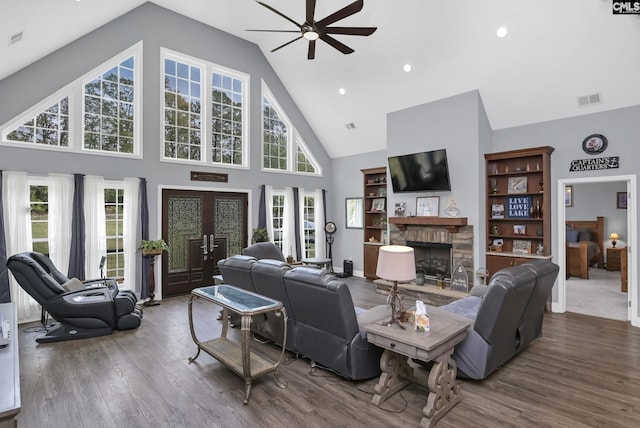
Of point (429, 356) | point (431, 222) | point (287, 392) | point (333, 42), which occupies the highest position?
point (333, 42)

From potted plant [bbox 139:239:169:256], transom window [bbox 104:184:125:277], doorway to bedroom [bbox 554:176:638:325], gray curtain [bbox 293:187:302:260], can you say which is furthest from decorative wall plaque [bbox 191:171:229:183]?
doorway to bedroom [bbox 554:176:638:325]

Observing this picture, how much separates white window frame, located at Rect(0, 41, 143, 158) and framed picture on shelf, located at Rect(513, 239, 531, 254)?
7.06 m

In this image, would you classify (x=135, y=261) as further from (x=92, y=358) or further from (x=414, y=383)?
(x=414, y=383)

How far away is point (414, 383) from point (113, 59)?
6.94 meters

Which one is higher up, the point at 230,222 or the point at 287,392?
the point at 230,222

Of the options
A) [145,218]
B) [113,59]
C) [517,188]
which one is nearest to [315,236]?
[145,218]

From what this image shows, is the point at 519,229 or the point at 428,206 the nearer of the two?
the point at 519,229

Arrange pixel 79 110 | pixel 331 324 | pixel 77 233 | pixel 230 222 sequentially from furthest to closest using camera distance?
1. pixel 230 222
2. pixel 79 110
3. pixel 77 233
4. pixel 331 324

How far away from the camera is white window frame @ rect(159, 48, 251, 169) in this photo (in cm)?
658

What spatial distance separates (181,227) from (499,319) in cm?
583

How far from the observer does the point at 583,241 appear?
8.78 metres

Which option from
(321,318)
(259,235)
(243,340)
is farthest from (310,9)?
(259,235)

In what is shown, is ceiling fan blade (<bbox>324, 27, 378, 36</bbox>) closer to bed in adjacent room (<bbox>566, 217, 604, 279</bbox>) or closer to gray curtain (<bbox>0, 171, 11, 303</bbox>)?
gray curtain (<bbox>0, 171, 11, 303</bbox>)

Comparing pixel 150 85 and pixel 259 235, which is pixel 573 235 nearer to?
pixel 259 235
